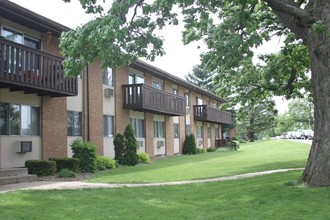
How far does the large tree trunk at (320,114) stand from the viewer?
10312 mm

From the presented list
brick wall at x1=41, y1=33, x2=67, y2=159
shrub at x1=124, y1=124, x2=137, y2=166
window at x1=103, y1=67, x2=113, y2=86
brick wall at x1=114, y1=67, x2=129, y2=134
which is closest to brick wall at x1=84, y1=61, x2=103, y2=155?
window at x1=103, y1=67, x2=113, y2=86

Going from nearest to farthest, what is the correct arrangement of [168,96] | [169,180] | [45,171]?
1. [169,180]
2. [45,171]
3. [168,96]

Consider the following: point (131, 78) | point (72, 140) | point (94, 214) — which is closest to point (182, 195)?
point (94, 214)

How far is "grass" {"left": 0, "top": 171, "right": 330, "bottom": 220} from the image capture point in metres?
8.00

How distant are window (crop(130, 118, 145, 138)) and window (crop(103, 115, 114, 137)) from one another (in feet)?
8.89

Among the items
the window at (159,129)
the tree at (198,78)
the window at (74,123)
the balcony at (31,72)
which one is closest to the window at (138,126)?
the window at (159,129)

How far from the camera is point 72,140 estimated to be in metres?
20.5

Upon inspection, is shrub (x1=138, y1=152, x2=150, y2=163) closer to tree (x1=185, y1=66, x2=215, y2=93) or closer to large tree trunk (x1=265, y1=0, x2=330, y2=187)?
large tree trunk (x1=265, y1=0, x2=330, y2=187)

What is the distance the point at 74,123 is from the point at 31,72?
18.2 ft

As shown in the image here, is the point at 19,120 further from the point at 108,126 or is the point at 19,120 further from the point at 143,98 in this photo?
the point at 143,98

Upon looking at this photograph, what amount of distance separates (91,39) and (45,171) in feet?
25.1

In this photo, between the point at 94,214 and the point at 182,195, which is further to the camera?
the point at 182,195

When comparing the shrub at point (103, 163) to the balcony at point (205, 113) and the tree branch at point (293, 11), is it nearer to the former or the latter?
the tree branch at point (293, 11)

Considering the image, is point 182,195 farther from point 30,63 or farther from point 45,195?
point 30,63
